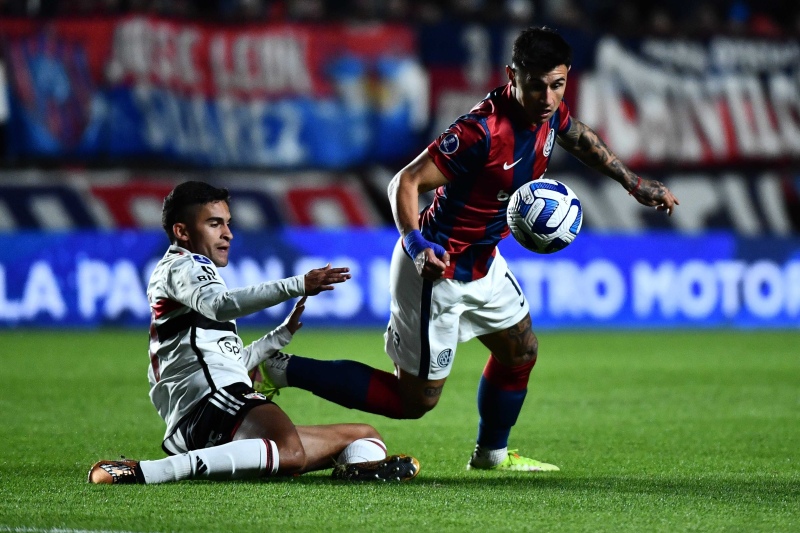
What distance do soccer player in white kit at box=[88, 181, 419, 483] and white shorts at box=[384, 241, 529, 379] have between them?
0.39m

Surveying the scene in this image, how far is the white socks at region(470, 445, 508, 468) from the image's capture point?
17.9 feet

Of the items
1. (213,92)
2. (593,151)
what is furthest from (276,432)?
(213,92)

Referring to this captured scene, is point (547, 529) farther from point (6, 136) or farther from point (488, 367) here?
point (6, 136)

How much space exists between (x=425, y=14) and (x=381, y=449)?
1143 cm

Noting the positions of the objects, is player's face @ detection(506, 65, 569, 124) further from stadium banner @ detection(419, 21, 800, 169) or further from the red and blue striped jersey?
stadium banner @ detection(419, 21, 800, 169)

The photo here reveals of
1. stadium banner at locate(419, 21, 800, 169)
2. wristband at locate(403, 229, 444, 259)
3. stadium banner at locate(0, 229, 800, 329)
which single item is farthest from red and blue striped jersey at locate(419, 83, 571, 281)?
stadium banner at locate(419, 21, 800, 169)

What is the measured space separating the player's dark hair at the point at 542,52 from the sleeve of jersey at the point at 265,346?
1.56m

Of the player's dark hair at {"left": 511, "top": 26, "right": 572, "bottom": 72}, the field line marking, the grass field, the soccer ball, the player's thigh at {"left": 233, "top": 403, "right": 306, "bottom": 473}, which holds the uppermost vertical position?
the player's dark hair at {"left": 511, "top": 26, "right": 572, "bottom": 72}

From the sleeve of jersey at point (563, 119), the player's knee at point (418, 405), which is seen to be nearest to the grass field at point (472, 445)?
the player's knee at point (418, 405)

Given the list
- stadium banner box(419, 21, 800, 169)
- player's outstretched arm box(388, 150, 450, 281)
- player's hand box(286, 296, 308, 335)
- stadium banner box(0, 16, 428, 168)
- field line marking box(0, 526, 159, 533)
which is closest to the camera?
field line marking box(0, 526, 159, 533)

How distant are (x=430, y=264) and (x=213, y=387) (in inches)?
39.4

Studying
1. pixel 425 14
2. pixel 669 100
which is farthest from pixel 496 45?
pixel 669 100

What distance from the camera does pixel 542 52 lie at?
499cm

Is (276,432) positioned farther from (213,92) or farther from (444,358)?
(213,92)
